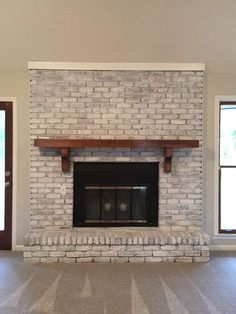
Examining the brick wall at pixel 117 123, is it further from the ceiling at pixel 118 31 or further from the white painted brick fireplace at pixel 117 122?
the ceiling at pixel 118 31

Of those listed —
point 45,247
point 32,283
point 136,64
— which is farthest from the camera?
point 136,64

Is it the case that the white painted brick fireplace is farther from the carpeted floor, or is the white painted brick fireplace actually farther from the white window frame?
the carpeted floor

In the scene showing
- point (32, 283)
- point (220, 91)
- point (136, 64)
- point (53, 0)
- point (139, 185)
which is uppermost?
point (53, 0)

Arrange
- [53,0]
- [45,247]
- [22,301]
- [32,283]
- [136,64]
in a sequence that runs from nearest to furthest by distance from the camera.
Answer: [22,301] < [32,283] < [53,0] < [45,247] < [136,64]

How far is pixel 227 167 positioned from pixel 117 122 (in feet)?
5.70

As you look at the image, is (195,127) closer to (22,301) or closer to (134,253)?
(134,253)

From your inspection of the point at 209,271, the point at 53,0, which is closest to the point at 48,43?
the point at 53,0

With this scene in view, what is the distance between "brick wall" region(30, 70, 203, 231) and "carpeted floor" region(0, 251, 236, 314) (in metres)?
0.74

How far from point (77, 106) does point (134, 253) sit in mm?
2091

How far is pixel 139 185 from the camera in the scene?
4.68 metres

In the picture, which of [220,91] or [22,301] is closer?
[22,301]

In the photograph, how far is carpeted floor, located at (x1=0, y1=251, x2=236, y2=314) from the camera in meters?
2.93

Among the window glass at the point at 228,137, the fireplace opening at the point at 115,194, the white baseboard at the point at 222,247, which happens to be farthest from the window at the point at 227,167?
the fireplace opening at the point at 115,194

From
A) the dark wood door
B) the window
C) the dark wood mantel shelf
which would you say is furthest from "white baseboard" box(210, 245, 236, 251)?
the dark wood door
